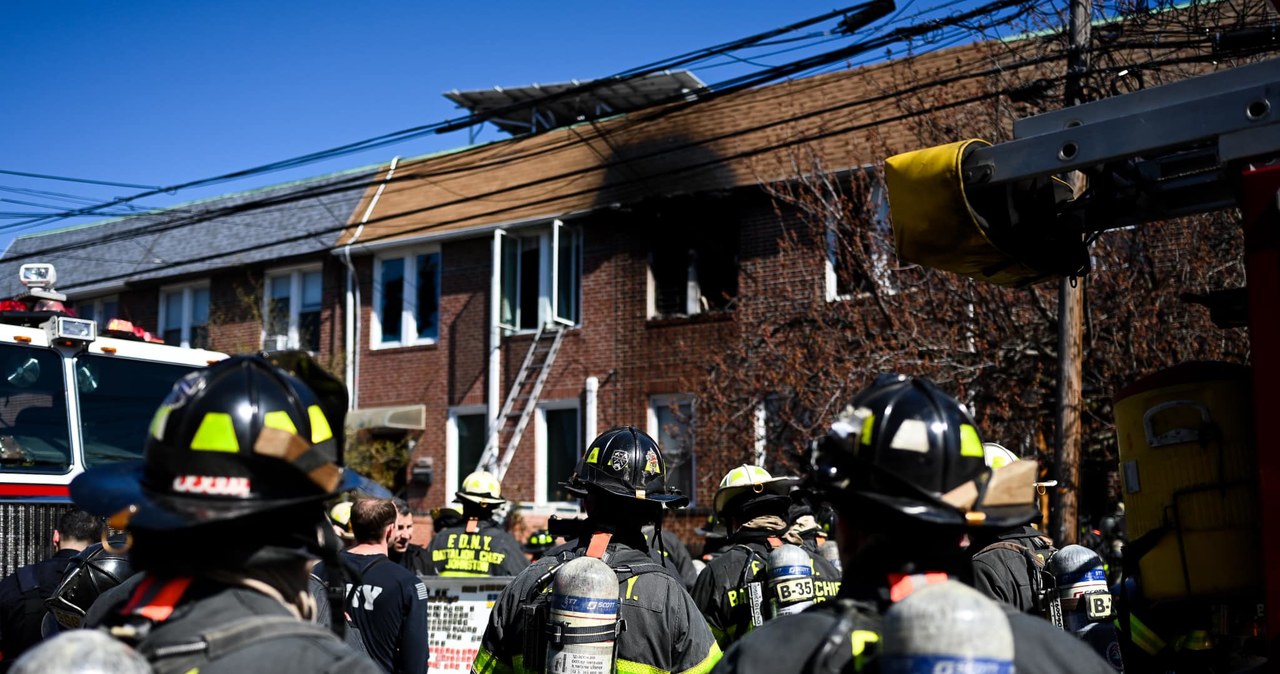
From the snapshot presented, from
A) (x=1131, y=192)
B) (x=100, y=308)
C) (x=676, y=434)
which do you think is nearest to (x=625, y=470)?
(x=1131, y=192)

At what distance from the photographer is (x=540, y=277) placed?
2216 centimetres

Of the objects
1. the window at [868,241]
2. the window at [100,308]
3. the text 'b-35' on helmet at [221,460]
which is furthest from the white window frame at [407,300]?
the text 'b-35' on helmet at [221,460]

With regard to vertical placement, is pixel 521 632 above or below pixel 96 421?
below

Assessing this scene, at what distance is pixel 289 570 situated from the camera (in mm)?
2492

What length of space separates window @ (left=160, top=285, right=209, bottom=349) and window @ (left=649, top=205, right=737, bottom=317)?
10.7 metres

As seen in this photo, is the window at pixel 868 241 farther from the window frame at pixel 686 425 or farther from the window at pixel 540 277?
the window at pixel 540 277

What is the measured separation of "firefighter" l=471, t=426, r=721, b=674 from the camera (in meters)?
4.68

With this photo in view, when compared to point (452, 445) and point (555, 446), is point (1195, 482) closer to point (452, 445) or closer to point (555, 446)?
point (555, 446)

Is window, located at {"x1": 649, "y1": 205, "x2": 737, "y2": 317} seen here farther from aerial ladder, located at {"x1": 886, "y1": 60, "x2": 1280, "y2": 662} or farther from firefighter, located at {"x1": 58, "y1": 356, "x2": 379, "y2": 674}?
firefighter, located at {"x1": 58, "y1": 356, "x2": 379, "y2": 674}

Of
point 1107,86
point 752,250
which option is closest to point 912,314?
point 1107,86

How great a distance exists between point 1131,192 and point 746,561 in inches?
123

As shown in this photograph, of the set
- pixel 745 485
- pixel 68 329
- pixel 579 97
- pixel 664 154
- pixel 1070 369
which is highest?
pixel 579 97

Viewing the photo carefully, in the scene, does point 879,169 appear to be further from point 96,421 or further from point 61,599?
point 61,599

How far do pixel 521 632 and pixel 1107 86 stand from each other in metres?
10.4
